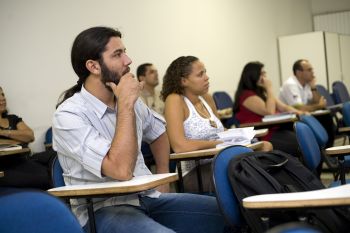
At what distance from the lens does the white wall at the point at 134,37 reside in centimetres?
480

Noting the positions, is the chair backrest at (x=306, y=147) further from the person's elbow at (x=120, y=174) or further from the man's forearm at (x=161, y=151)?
the person's elbow at (x=120, y=174)

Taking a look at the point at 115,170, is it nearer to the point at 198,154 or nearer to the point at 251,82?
the point at 198,154

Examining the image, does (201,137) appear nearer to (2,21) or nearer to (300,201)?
(300,201)

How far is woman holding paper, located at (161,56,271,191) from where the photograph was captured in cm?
306

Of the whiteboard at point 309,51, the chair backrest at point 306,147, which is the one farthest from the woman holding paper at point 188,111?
the whiteboard at point 309,51

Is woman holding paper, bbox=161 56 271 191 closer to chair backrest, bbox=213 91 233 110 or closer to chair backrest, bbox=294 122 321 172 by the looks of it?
chair backrest, bbox=294 122 321 172

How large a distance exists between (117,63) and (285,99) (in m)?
5.00

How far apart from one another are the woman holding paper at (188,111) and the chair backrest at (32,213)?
1711 millimetres

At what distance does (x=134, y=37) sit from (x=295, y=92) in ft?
7.62

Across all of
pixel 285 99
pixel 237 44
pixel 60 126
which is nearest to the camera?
pixel 60 126

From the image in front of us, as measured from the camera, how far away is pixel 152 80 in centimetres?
579

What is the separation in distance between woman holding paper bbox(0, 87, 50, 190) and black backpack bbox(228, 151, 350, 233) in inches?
98.8

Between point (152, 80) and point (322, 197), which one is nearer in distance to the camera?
point (322, 197)

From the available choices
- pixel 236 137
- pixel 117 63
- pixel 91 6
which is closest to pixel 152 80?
pixel 91 6
